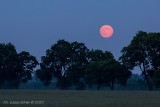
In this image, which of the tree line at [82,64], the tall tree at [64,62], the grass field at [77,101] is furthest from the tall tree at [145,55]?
the grass field at [77,101]

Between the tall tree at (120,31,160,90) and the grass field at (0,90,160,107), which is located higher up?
the tall tree at (120,31,160,90)

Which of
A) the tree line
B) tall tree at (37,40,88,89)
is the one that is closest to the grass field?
the tree line

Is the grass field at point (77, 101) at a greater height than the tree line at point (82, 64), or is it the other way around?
the tree line at point (82, 64)

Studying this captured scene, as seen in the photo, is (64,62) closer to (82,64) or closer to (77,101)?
(82,64)

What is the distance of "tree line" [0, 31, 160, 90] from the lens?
101 metres

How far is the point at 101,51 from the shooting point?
116m

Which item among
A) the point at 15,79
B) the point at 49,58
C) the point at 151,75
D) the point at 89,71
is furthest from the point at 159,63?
the point at 15,79

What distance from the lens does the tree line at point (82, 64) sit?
3989 inches

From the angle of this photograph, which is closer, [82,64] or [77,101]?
[77,101]

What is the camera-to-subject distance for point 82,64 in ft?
370

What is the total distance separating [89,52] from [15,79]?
21047mm

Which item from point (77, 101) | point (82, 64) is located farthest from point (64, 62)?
point (77, 101)

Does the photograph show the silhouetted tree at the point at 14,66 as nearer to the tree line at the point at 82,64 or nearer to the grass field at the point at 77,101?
the tree line at the point at 82,64

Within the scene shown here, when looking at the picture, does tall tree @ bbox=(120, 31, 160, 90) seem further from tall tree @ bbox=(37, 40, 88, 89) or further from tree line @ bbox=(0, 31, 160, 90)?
tall tree @ bbox=(37, 40, 88, 89)
